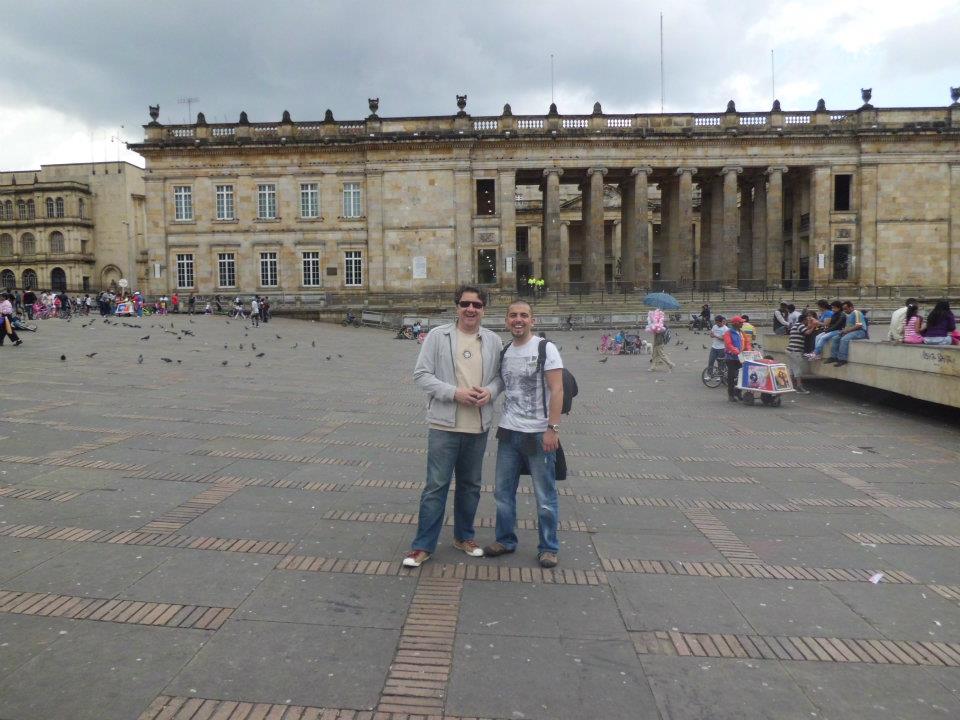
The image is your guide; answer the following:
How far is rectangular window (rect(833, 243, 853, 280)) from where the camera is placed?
44.4m

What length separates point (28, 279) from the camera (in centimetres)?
6481

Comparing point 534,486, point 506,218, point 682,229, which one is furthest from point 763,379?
point 682,229

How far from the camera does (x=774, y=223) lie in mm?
43969

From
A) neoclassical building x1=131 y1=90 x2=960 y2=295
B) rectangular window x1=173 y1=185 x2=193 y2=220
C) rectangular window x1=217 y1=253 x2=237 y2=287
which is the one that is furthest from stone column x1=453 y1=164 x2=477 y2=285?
rectangular window x1=173 y1=185 x2=193 y2=220

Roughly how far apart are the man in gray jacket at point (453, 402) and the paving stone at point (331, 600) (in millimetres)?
398

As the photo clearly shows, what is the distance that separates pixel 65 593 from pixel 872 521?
6.33 m

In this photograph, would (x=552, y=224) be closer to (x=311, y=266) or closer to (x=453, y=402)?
(x=311, y=266)

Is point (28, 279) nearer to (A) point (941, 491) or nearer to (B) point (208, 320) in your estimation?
(B) point (208, 320)

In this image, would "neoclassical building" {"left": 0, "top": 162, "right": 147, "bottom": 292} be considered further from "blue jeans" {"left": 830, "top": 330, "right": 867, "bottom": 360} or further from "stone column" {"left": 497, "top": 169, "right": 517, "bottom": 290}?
"blue jeans" {"left": 830, "top": 330, "right": 867, "bottom": 360}

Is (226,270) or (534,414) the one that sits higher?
(226,270)

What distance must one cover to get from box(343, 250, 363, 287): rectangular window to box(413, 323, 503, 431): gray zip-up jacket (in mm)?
40489

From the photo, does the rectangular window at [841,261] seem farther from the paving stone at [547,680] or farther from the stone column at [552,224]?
the paving stone at [547,680]

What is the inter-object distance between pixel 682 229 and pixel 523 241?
20382 millimetres

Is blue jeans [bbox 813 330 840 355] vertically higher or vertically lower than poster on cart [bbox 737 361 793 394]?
higher
